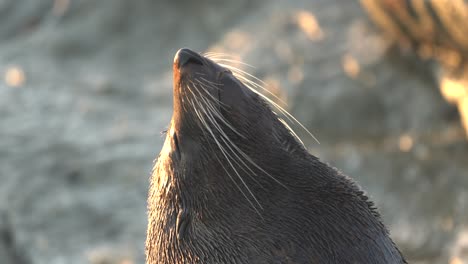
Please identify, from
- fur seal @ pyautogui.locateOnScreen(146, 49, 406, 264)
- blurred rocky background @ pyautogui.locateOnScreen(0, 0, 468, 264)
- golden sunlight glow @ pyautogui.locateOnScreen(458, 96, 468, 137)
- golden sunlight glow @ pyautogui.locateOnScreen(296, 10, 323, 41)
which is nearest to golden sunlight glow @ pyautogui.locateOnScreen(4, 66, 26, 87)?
blurred rocky background @ pyautogui.locateOnScreen(0, 0, 468, 264)

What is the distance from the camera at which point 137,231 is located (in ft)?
24.7

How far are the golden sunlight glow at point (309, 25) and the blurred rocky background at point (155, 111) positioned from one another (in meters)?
0.02

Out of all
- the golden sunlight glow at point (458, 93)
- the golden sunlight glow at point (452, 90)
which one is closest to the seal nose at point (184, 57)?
the golden sunlight glow at point (458, 93)

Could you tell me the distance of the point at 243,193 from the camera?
3473 millimetres

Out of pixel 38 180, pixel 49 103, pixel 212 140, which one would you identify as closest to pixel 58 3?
pixel 49 103

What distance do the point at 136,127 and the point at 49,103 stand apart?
1.28 metres

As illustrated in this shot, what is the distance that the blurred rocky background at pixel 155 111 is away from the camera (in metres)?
7.57

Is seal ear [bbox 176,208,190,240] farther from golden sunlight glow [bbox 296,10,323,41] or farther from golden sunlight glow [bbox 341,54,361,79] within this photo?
golden sunlight glow [bbox 296,10,323,41]

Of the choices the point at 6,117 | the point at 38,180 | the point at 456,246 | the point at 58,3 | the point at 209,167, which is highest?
the point at 58,3

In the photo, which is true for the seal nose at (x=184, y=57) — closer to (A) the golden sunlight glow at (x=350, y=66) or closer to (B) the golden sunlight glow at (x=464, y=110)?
(B) the golden sunlight glow at (x=464, y=110)

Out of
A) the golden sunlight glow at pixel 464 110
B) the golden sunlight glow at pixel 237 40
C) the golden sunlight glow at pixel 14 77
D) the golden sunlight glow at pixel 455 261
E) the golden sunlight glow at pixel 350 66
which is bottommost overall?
the golden sunlight glow at pixel 455 261

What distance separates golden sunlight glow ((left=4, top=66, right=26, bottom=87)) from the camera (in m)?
10.5

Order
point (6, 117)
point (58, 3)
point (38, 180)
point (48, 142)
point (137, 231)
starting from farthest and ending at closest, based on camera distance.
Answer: point (58, 3)
point (6, 117)
point (48, 142)
point (38, 180)
point (137, 231)

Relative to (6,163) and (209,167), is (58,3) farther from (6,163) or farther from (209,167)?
(209,167)
